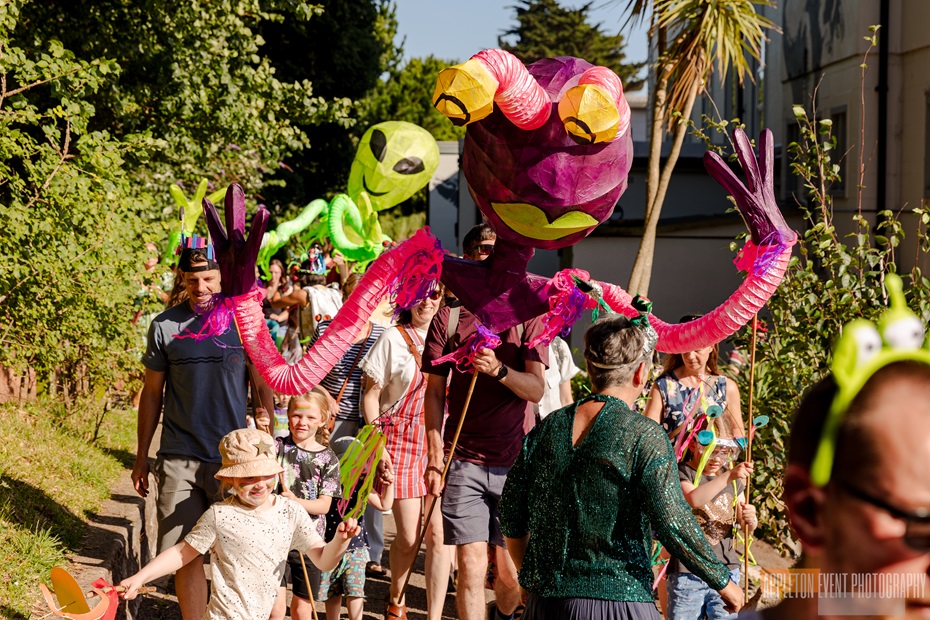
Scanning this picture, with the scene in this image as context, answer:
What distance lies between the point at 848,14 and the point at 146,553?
11.7 m

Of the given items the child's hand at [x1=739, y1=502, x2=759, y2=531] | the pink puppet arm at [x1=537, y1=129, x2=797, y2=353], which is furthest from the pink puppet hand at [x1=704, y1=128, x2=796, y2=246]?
the child's hand at [x1=739, y1=502, x2=759, y2=531]

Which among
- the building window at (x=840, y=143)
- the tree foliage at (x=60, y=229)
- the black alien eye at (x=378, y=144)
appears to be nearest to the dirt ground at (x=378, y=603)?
the tree foliage at (x=60, y=229)

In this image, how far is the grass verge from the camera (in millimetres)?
5309

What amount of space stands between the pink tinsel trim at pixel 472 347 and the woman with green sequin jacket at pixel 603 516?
1.00 metres

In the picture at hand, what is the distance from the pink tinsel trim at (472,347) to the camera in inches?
170

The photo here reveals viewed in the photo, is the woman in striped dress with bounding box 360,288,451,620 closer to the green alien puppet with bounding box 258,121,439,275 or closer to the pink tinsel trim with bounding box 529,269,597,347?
the pink tinsel trim with bounding box 529,269,597,347

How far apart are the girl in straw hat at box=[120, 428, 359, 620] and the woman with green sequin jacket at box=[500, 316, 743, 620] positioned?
1.15 metres

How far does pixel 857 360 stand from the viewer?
141cm

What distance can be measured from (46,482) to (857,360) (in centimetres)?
646

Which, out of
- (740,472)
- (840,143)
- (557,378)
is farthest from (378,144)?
(740,472)

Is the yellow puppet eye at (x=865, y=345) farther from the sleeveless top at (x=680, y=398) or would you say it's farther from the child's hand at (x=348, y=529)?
the sleeveless top at (x=680, y=398)

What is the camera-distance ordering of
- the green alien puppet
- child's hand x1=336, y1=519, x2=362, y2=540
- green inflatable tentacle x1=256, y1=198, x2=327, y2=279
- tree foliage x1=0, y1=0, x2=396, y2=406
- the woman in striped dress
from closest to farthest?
child's hand x1=336, y1=519, x2=362, y2=540, the woman in striped dress, tree foliage x1=0, y1=0, x2=396, y2=406, green inflatable tentacle x1=256, y1=198, x2=327, y2=279, the green alien puppet

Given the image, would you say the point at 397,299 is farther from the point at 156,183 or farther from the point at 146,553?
the point at 156,183

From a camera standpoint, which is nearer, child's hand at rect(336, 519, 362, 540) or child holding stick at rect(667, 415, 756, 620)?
child's hand at rect(336, 519, 362, 540)
